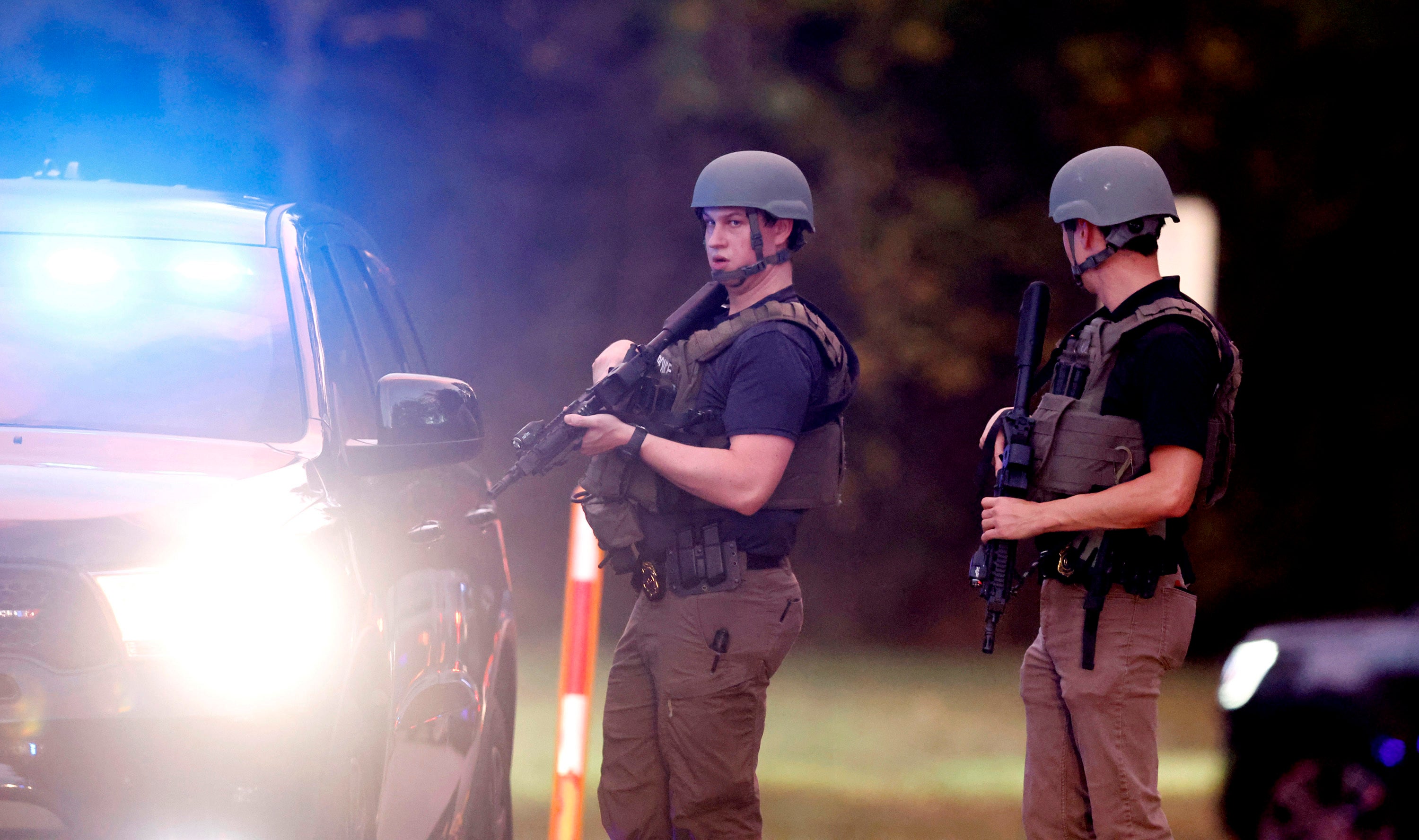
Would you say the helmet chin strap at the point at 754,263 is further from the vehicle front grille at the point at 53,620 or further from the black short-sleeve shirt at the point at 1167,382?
→ the vehicle front grille at the point at 53,620

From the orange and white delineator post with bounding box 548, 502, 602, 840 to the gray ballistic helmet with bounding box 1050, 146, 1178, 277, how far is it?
2.02 metres

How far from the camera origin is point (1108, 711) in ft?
12.3

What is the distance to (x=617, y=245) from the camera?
436 inches

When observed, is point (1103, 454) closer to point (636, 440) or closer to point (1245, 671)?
point (636, 440)

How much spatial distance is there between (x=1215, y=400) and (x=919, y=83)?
752cm

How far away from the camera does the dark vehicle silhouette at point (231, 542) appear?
9.70ft

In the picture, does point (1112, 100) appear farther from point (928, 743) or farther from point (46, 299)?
point (46, 299)

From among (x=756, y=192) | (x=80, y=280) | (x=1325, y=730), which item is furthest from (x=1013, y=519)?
(x=80, y=280)

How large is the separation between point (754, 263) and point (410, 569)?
1.16 meters

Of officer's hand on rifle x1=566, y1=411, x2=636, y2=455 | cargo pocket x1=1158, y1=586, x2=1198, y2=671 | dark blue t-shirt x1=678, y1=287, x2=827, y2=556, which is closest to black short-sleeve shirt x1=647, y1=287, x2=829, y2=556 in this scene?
dark blue t-shirt x1=678, y1=287, x2=827, y2=556

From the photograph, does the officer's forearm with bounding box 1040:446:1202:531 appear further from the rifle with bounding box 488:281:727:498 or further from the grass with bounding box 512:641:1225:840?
the grass with bounding box 512:641:1225:840

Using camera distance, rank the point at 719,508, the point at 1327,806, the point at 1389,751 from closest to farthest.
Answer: the point at 719,508, the point at 1389,751, the point at 1327,806

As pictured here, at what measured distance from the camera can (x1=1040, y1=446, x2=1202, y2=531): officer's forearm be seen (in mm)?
3633

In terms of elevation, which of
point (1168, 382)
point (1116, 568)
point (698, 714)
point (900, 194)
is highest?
point (900, 194)
